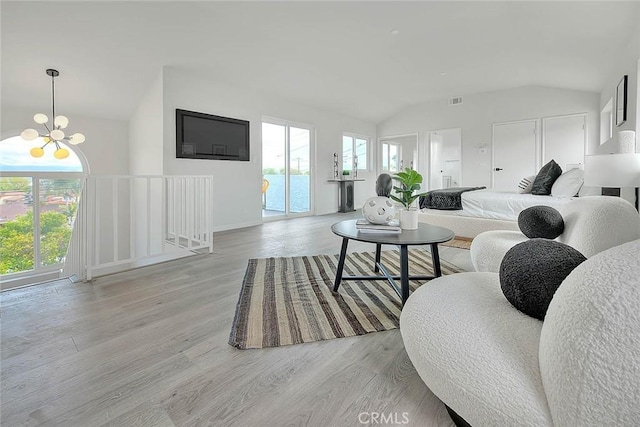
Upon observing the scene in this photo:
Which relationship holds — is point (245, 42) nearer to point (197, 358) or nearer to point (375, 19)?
point (375, 19)

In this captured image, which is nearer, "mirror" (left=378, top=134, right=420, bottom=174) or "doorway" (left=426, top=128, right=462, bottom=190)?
"doorway" (left=426, top=128, right=462, bottom=190)

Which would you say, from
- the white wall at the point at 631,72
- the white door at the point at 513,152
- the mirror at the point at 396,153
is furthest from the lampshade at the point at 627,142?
the mirror at the point at 396,153

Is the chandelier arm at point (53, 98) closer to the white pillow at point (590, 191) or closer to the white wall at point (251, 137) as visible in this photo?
the white wall at point (251, 137)

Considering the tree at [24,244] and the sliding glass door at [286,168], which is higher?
the sliding glass door at [286,168]

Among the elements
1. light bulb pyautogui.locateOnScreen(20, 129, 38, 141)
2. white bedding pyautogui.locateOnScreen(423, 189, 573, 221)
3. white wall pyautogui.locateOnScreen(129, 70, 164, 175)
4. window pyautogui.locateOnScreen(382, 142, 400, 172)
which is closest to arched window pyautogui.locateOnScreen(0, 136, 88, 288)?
light bulb pyautogui.locateOnScreen(20, 129, 38, 141)

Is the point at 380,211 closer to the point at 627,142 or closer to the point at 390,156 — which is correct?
the point at 627,142

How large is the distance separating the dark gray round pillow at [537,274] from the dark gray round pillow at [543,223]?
82 centimetres

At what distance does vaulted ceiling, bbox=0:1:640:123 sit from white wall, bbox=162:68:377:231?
0.25 metres

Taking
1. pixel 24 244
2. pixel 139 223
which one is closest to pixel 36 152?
pixel 24 244

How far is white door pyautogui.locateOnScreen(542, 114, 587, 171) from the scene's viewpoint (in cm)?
598

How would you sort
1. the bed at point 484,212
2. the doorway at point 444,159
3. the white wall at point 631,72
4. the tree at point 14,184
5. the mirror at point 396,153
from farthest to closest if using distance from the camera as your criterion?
the mirror at point 396,153 < the doorway at point 444,159 < the tree at point 14,184 < the bed at point 484,212 < the white wall at point 631,72

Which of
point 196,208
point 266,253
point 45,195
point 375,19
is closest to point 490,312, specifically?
point 266,253

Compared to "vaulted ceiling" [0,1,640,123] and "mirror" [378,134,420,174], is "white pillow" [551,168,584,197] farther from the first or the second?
"mirror" [378,134,420,174]

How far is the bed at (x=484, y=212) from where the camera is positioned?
3.72 m
